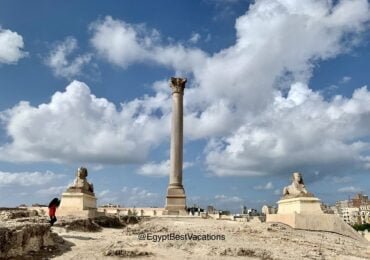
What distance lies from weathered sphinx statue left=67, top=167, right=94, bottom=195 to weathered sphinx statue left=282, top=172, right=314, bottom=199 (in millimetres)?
10514

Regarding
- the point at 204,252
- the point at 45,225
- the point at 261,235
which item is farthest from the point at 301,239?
the point at 45,225

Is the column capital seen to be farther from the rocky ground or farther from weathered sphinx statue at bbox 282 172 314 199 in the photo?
the rocky ground

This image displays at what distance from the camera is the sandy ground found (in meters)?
13.2

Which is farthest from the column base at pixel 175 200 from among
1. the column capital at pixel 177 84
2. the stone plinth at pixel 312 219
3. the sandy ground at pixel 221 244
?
the sandy ground at pixel 221 244

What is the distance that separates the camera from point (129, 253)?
12836mm

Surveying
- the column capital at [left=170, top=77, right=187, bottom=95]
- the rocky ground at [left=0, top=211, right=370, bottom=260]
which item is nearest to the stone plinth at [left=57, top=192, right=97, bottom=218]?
the rocky ground at [left=0, top=211, right=370, bottom=260]

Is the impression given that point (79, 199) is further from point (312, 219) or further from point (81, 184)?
point (312, 219)

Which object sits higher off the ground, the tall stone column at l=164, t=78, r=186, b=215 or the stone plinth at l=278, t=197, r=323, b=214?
the tall stone column at l=164, t=78, r=186, b=215

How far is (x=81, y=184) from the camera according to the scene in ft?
76.7

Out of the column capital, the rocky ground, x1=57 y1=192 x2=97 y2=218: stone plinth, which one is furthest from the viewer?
the column capital

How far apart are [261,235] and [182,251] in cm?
457

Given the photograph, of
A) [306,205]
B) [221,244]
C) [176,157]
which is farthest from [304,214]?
[176,157]

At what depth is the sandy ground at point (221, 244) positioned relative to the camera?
13242 mm

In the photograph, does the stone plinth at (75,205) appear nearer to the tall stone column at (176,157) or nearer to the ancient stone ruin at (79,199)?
the ancient stone ruin at (79,199)
